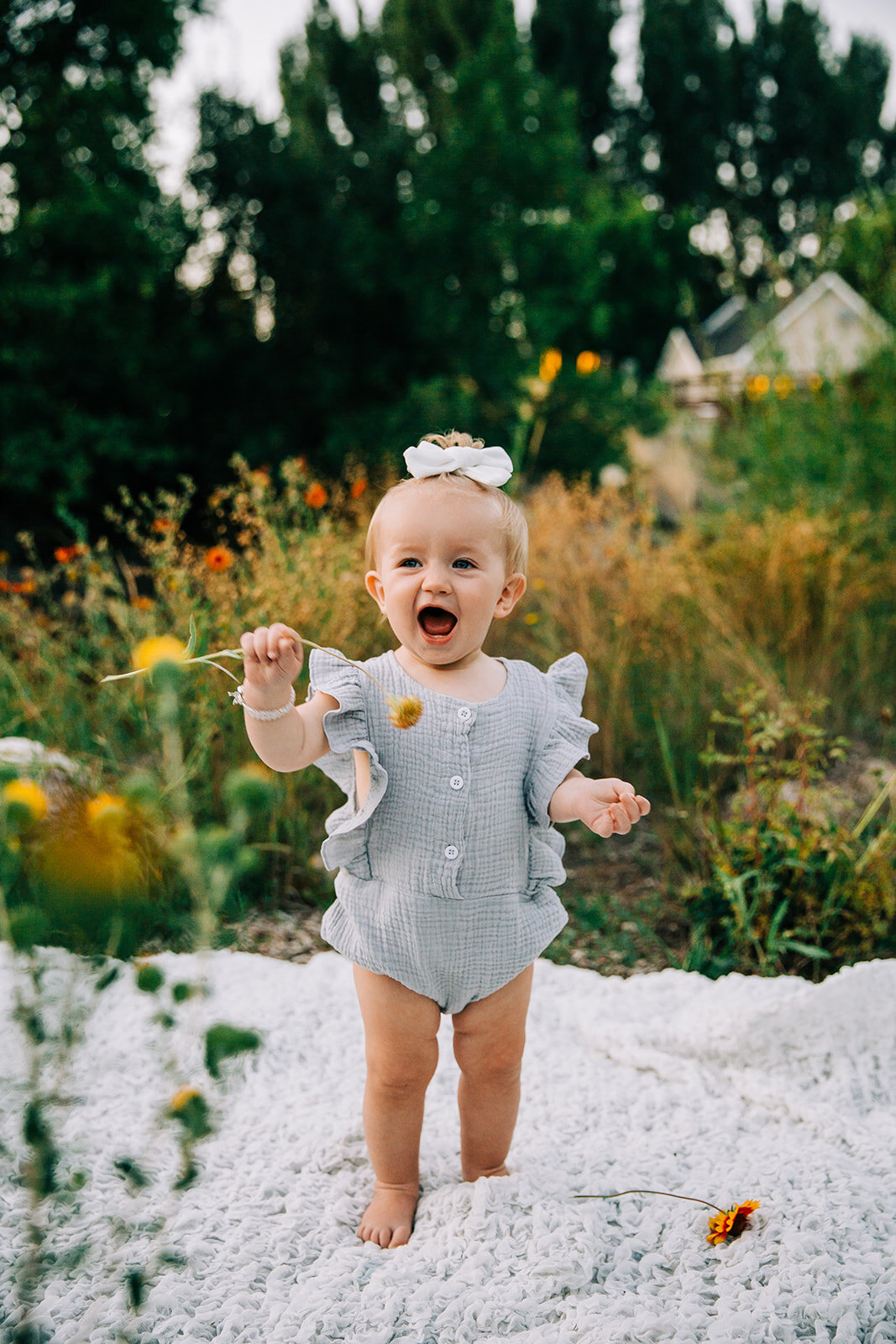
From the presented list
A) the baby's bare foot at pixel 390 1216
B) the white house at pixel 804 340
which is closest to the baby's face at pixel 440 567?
the baby's bare foot at pixel 390 1216

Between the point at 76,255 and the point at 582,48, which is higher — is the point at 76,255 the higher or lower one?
the lower one

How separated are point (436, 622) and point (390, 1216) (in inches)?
36.8

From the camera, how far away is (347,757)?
4.65 feet

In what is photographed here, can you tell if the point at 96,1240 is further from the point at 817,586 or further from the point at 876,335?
the point at 876,335

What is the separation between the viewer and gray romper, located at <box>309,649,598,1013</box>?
53.9 inches

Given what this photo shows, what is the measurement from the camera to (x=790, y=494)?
529cm

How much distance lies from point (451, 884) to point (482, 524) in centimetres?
52

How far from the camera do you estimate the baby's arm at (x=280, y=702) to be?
3.77ft

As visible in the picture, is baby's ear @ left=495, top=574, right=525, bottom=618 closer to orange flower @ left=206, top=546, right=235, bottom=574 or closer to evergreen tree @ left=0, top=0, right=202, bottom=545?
orange flower @ left=206, top=546, right=235, bottom=574

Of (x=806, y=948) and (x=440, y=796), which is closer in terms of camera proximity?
(x=440, y=796)

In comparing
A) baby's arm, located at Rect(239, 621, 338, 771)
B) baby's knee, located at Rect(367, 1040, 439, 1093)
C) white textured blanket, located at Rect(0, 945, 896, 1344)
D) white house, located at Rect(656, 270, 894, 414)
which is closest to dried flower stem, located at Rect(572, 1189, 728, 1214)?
white textured blanket, located at Rect(0, 945, 896, 1344)

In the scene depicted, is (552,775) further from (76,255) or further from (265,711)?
(76,255)

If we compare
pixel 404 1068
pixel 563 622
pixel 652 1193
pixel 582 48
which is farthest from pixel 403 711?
pixel 582 48

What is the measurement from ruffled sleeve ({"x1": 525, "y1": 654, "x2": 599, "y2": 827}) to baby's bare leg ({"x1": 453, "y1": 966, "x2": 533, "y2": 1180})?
27 centimetres
